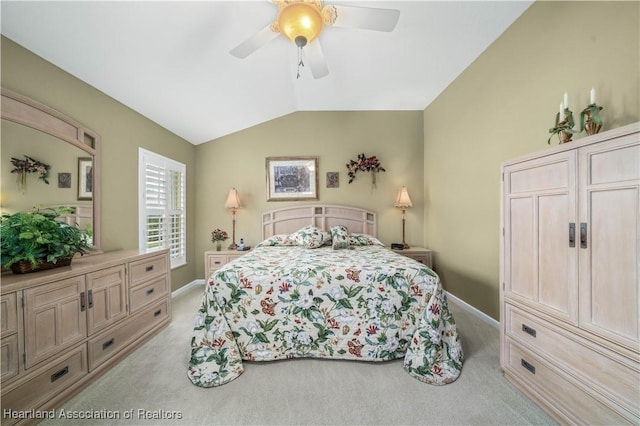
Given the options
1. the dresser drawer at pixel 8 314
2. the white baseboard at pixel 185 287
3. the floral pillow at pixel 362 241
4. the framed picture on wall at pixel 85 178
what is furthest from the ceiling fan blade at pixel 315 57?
the white baseboard at pixel 185 287

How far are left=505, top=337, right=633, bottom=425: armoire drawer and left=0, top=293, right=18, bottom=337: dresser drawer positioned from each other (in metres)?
3.26

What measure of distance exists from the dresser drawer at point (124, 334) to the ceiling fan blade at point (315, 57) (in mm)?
2932

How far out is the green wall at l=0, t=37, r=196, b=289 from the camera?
188 cm

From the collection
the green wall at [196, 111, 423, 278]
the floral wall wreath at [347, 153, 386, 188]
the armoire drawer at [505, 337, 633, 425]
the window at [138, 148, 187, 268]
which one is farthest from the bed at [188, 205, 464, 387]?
the floral wall wreath at [347, 153, 386, 188]

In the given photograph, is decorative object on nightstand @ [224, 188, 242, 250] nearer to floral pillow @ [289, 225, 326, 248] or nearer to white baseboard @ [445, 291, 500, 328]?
floral pillow @ [289, 225, 326, 248]

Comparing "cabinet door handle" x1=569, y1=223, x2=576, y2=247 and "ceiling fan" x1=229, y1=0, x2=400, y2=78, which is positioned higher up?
"ceiling fan" x1=229, y1=0, x2=400, y2=78

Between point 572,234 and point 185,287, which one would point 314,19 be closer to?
point 572,234

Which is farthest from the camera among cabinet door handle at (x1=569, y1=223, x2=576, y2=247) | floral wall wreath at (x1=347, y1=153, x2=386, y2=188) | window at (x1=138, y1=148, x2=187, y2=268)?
floral wall wreath at (x1=347, y1=153, x2=386, y2=188)

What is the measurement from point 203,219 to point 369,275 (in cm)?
349

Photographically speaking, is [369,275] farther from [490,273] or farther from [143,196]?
[143,196]

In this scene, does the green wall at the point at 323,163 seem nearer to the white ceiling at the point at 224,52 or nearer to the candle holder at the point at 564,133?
the white ceiling at the point at 224,52

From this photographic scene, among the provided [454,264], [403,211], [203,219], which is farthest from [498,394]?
[203,219]

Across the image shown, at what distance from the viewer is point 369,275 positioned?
202cm

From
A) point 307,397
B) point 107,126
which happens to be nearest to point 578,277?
point 307,397
